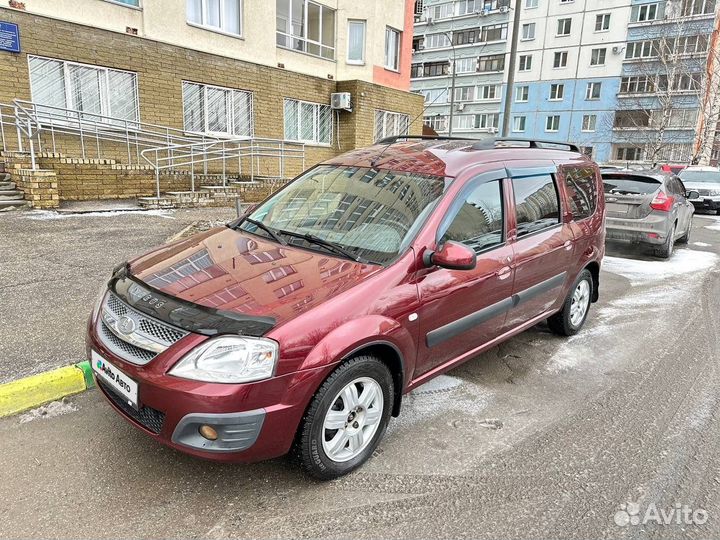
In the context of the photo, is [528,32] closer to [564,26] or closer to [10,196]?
[564,26]

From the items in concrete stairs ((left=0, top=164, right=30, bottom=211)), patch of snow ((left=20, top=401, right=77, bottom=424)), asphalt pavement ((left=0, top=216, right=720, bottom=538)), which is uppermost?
concrete stairs ((left=0, top=164, right=30, bottom=211))

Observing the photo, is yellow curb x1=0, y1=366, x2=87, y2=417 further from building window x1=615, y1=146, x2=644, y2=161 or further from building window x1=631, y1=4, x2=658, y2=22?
building window x1=631, y1=4, x2=658, y2=22

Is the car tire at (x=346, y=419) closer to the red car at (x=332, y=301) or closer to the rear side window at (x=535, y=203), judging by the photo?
the red car at (x=332, y=301)

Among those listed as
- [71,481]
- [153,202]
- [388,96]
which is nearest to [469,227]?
[71,481]

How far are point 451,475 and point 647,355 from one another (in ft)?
9.41

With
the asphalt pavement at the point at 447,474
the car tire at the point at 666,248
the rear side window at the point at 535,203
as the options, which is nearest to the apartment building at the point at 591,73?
the car tire at the point at 666,248

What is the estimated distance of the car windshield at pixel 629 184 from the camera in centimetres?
923

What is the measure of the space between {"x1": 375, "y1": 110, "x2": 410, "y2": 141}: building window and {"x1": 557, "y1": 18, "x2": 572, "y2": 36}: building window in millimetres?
35325

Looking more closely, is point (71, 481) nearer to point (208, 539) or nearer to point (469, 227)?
point (208, 539)

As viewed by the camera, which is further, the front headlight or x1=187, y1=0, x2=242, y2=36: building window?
x1=187, y1=0, x2=242, y2=36: building window

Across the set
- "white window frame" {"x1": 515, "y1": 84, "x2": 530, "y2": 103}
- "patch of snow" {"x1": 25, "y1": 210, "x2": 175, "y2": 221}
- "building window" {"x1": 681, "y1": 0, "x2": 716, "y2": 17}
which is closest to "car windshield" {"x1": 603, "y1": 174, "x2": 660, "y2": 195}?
"patch of snow" {"x1": 25, "y1": 210, "x2": 175, "y2": 221}

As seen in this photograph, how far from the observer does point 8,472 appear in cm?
265

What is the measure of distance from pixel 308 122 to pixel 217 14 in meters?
4.50

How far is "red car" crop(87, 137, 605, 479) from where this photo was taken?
7.55ft
